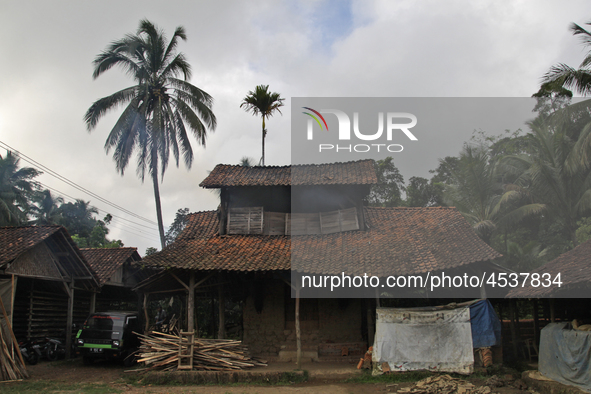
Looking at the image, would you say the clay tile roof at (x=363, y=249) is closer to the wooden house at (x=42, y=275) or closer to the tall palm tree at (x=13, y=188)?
the wooden house at (x=42, y=275)

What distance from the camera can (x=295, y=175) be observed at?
16.4m

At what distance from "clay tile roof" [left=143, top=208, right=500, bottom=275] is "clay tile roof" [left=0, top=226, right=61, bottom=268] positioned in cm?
409

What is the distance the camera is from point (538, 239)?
2573cm

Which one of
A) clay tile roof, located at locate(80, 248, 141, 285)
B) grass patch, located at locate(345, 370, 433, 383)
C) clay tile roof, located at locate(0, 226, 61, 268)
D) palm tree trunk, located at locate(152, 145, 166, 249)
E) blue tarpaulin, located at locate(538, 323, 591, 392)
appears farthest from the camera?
palm tree trunk, located at locate(152, 145, 166, 249)

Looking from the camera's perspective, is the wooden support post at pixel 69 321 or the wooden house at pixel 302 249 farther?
the wooden support post at pixel 69 321

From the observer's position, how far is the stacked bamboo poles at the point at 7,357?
1099 cm

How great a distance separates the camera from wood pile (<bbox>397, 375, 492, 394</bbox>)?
1009 centimetres

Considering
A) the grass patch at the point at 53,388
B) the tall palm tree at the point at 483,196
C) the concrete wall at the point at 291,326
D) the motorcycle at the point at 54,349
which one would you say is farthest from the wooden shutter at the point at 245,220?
the tall palm tree at the point at 483,196

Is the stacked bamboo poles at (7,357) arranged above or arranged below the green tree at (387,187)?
below

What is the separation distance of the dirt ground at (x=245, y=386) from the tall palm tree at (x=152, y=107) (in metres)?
8.53

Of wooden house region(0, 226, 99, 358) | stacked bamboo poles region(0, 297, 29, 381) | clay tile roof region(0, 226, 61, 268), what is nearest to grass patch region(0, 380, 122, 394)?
stacked bamboo poles region(0, 297, 29, 381)

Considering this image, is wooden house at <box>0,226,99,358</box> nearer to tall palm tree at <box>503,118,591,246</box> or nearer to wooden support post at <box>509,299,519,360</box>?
wooden support post at <box>509,299,519,360</box>

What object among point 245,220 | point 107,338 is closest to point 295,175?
point 245,220

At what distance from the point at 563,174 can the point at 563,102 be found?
629cm
